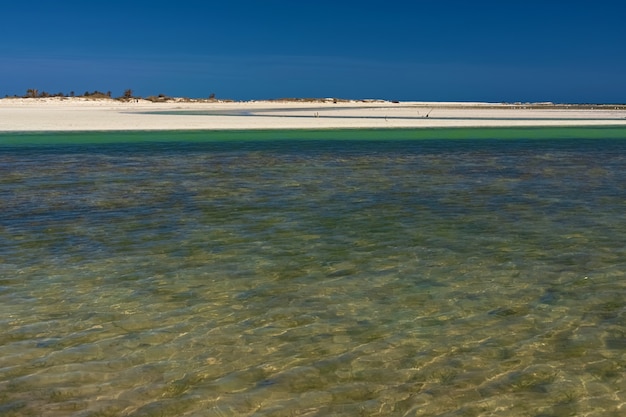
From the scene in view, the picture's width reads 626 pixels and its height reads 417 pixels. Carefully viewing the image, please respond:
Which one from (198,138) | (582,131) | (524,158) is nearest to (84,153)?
(198,138)

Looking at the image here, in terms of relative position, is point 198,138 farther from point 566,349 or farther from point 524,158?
point 566,349

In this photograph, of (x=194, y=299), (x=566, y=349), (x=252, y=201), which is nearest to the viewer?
(x=566, y=349)

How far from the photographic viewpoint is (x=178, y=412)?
4.68m

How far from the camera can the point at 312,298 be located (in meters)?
7.16

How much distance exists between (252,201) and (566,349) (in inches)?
320

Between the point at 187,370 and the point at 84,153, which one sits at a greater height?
the point at 84,153

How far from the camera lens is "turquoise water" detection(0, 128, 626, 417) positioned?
5.00 m

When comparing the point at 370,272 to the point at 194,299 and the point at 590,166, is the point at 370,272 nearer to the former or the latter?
the point at 194,299

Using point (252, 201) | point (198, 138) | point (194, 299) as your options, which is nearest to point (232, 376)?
point (194, 299)

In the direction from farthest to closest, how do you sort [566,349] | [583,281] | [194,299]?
[583,281] < [194,299] < [566,349]

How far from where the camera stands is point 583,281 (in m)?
7.66

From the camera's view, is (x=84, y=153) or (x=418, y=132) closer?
(x=84, y=153)

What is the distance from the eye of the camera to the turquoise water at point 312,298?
5.00 metres

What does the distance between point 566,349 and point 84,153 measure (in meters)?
20.0
